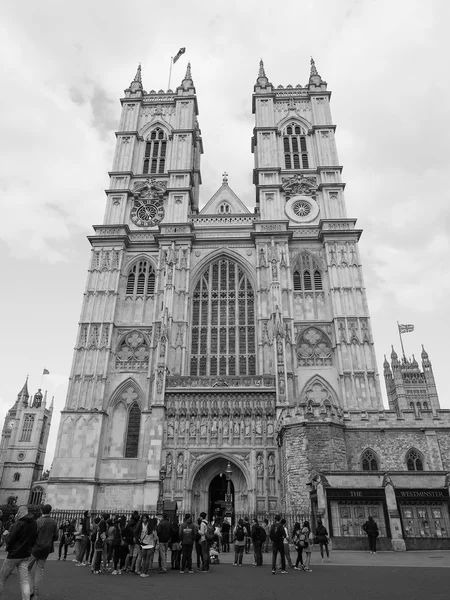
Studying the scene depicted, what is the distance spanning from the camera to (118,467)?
28.5 metres

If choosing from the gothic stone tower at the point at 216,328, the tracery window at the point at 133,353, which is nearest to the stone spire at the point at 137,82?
the gothic stone tower at the point at 216,328

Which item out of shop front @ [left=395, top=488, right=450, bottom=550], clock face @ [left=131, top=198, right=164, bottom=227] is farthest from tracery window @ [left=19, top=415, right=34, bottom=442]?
shop front @ [left=395, top=488, right=450, bottom=550]

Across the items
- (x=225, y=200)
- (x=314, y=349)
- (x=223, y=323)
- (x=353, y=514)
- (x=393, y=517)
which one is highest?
(x=225, y=200)

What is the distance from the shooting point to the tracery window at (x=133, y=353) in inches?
1253

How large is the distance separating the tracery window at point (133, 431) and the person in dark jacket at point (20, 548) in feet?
77.5

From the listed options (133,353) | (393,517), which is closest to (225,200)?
(133,353)

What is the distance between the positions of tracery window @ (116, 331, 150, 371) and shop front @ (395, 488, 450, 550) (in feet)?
63.5

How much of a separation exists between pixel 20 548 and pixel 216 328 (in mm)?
27159

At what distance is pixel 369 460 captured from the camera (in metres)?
23.6

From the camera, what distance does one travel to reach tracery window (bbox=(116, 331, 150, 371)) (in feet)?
104

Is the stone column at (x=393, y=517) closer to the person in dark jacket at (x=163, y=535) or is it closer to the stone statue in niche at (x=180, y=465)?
the person in dark jacket at (x=163, y=535)

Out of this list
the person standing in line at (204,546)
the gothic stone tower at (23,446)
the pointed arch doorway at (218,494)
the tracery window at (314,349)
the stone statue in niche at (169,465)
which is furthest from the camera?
the gothic stone tower at (23,446)

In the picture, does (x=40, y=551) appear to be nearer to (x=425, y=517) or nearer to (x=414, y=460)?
(x=425, y=517)

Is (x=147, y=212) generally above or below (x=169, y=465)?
above
